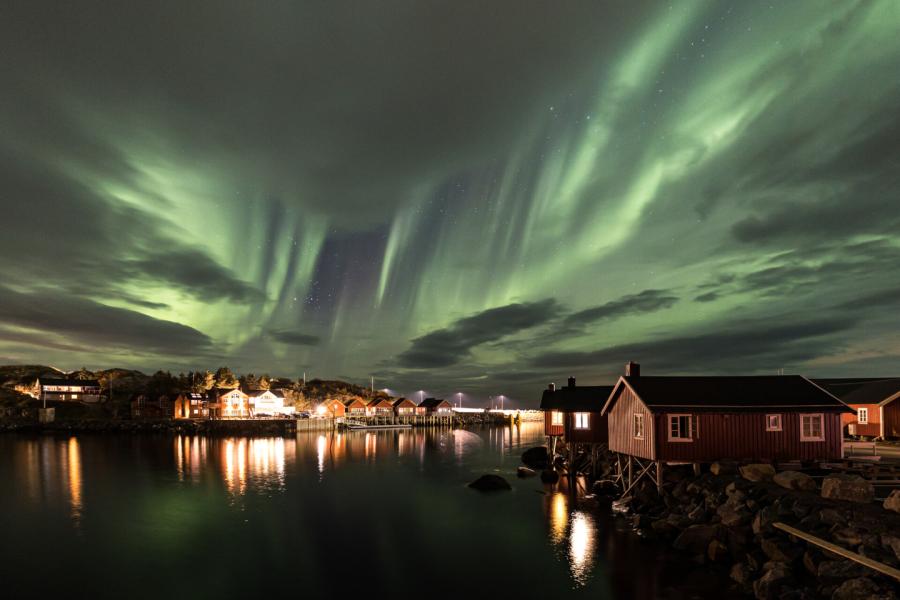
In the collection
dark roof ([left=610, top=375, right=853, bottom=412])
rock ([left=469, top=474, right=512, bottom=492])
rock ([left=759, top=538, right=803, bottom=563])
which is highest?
dark roof ([left=610, top=375, right=853, bottom=412])

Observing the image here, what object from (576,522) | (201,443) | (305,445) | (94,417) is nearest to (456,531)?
(576,522)

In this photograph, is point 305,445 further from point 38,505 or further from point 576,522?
point 576,522

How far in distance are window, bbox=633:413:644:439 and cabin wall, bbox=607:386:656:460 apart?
207 millimetres

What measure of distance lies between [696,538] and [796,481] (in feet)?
20.4

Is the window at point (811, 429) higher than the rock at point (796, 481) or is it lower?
higher

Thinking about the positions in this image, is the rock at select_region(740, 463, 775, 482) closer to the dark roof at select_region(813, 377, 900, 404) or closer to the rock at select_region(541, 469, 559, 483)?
the rock at select_region(541, 469, 559, 483)

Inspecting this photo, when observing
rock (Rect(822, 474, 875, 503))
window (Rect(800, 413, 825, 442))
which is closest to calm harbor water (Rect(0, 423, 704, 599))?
rock (Rect(822, 474, 875, 503))

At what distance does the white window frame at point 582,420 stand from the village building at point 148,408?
419ft

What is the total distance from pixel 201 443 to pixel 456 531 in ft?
256

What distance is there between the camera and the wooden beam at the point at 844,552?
57.1 feet

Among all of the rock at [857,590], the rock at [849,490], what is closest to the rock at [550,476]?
the rock at [849,490]

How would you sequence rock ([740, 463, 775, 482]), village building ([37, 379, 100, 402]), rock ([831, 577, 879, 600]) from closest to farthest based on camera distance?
rock ([831, 577, 879, 600])
rock ([740, 463, 775, 482])
village building ([37, 379, 100, 402])

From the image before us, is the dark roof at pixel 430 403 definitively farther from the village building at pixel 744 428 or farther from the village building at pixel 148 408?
the village building at pixel 744 428

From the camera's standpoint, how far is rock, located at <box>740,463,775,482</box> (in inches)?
1186
